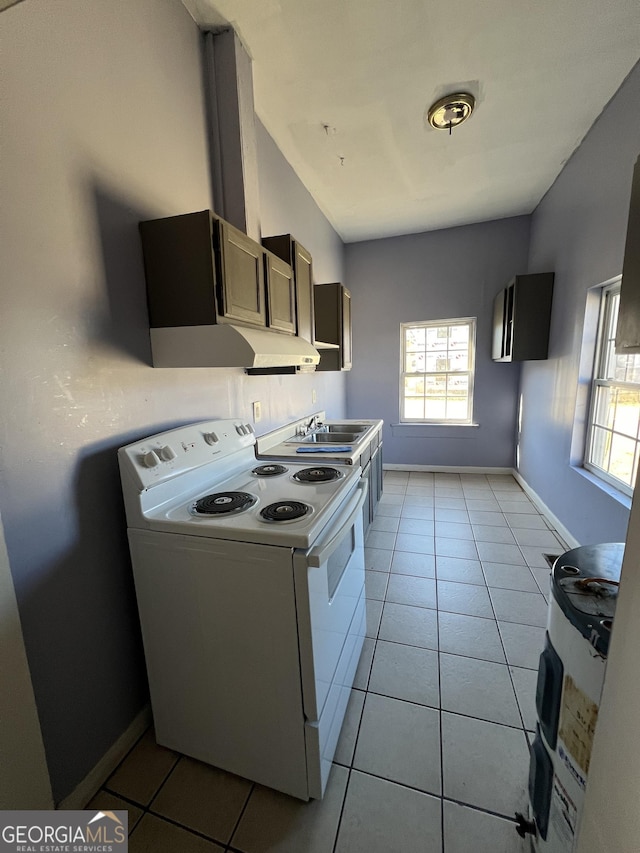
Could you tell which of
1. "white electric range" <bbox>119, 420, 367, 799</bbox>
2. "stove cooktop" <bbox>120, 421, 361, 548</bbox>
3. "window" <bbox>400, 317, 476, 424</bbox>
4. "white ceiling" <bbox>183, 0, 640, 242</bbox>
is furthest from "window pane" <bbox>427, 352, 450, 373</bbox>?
"white electric range" <bbox>119, 420, 367, 799</bbox>

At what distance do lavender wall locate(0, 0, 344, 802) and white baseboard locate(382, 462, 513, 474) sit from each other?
3.66m

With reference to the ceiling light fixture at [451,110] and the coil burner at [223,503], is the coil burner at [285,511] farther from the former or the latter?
the ceiling light fixture at [451,110]

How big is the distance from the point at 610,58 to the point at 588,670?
2.93m

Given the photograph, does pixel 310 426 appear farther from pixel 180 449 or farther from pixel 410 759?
pixel 410 759

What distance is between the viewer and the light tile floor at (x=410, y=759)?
43.0 inches

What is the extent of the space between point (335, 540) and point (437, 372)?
12.5 ft

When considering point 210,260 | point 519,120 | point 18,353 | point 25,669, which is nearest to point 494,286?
point 519,120

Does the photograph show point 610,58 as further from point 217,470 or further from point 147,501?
point 147,501

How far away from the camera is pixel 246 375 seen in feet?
7.24

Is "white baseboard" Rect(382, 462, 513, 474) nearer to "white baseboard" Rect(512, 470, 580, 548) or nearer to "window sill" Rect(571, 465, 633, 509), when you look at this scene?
"white baseboard" Rect(512, 470, 580, 548)

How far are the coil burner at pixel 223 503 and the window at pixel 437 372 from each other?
3.60 metres

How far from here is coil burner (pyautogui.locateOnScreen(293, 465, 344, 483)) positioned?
1.59 meters

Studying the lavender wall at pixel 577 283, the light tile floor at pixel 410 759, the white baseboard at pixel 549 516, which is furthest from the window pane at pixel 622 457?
the light tile floor at pixel 410 759

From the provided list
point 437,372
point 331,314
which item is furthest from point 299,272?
point 437,372
